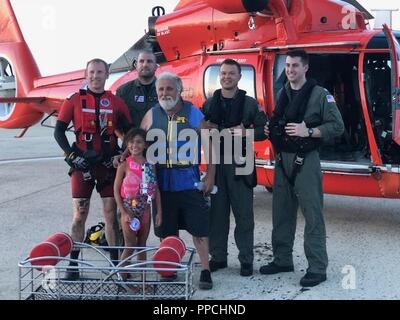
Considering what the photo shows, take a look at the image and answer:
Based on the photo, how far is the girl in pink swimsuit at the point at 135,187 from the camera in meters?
4.69

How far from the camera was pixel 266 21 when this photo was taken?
718 cm

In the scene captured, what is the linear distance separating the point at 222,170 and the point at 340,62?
2.92 metres

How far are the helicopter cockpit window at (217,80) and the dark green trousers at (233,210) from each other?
6.58ft

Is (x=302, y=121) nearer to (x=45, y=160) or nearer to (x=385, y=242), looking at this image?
(x=385, y=242)

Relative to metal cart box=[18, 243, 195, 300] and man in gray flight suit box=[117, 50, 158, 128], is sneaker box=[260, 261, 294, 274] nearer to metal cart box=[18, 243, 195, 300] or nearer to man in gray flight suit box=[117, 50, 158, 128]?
metal cart box=[18, 243, 195, 300]

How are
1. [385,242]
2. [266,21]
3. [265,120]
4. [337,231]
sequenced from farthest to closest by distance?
1. [266,21]
2. [337,231]
3. [385,242]
4. [265,120]

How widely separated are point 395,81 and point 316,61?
1.51 m

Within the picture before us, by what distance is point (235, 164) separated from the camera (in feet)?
16.6

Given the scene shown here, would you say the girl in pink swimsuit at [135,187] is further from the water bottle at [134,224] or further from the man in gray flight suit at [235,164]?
the man in gray flight suit at [235,164]

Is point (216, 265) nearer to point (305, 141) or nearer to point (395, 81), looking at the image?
point (305, 141)

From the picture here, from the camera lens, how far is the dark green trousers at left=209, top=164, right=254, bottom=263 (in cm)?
508
